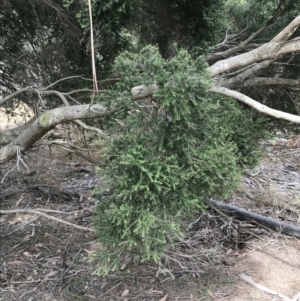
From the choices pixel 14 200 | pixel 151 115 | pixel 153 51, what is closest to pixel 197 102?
pixel 151 115

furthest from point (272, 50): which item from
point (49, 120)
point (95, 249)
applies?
Result: point (95, 249)

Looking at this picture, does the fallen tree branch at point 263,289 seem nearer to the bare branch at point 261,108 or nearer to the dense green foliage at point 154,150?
the dense green foliage at point 154,150

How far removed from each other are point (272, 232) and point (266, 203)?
946 mm

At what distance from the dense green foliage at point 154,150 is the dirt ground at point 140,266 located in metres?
0.76

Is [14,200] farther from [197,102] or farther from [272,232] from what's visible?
[197,102]

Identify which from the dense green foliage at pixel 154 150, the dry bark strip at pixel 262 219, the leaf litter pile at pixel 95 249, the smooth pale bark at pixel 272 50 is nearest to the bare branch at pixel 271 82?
the smooth pale bark at pixel 272 50

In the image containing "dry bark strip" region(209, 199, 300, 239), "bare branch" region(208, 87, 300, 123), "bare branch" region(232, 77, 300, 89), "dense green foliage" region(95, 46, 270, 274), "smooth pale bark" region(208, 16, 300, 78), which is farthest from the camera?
"dry bark strip" region(209, 199, 300, 239)

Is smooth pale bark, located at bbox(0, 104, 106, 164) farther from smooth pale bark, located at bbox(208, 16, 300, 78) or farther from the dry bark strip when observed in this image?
the dry bark strip

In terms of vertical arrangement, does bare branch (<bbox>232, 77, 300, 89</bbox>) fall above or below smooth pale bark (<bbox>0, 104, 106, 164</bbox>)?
below

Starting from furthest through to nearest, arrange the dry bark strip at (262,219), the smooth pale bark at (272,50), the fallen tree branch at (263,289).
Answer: the dry bark strip at (262,219) → the fallen tree branch at (263,289) → the smooth pale bark at (272,50)

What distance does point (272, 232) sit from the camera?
4.90 meters

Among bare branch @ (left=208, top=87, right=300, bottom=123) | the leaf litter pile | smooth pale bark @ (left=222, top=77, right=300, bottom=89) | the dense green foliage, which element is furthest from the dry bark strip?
the dense green foliage

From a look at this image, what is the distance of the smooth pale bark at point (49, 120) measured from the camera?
3138 millimetres

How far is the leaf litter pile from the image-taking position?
379 centimetres
